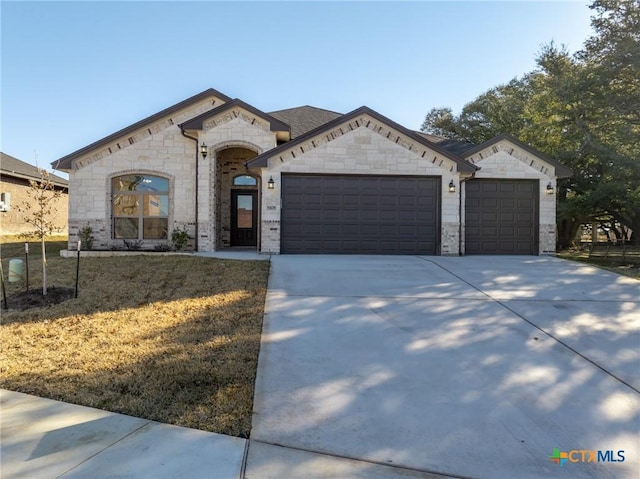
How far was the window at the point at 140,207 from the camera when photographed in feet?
45.9

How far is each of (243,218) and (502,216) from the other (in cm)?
972

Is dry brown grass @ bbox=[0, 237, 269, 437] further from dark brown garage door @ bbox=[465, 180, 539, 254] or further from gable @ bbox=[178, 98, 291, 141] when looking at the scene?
dark brown garage door @ bbox=[465, 180, 539, 254]

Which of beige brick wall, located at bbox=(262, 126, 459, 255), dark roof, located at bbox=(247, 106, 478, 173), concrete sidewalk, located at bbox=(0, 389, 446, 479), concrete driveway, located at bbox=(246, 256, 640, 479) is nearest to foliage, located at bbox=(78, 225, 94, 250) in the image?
beige brick wall, located at bbox=(262, 126, 459, 255)

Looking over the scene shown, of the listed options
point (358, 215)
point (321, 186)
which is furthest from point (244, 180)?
point (358, 215)

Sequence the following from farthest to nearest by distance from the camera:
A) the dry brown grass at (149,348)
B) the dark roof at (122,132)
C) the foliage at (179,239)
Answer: the dark roof at (122,132) < the foliage at (179,239) < the dry brown grass at (149,348)

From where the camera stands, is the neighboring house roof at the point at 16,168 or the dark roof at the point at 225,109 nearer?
the dark roof at the point at 225,109

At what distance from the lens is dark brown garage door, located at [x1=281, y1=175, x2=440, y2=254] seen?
12.7 metres

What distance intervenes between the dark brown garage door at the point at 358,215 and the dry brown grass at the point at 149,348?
4.51 meters

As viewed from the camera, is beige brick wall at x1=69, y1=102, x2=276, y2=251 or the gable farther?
beige brick wall at x1=69, y1=102, x2=276, y2=251

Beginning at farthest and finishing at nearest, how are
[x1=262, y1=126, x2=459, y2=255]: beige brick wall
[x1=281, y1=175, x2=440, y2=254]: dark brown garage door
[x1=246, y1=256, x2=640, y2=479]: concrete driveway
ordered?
[x1=281, y1=175, x2=440, y2=254]: dark brown garage door
[x1=262, y1=126, x2=459, y2=255]: beige brick wall
[x1=246, y1=256, x2=640, y2=479]: concrete driveway

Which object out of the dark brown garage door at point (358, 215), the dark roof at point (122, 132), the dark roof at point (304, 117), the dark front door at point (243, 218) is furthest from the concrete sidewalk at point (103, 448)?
the dark roof at point (304, 117)

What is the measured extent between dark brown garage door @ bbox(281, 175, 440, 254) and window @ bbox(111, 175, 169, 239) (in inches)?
180

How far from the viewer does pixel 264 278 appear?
8.45 m

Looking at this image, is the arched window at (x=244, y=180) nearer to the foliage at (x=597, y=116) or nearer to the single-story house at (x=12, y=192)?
the single-story house at (x=12, y=192)
